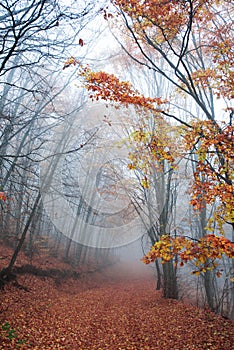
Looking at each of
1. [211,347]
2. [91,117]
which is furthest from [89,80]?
[91,117]

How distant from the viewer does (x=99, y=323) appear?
7.29 metres

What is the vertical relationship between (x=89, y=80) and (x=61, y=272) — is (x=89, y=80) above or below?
above

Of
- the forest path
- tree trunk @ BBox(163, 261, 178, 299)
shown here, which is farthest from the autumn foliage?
tree trunk @ BBox(163, 261, 178, 299)

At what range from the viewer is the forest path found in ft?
18.0

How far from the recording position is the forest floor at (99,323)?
18.1ft

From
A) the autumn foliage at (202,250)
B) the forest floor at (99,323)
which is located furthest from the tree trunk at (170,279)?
the autumn foliage at (202,250)

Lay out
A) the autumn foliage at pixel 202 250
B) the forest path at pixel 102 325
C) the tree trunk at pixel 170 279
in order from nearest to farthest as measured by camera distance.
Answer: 1. the autumn foliage at pixel 202 250
2. the forest path at pixel 102 325
3. the tree trunk at pixel 170 279

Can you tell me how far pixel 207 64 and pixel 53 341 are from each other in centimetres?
869

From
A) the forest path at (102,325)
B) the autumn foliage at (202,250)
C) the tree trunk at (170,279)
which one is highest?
the autumn foliage at (202,250)

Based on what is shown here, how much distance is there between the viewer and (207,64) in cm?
802

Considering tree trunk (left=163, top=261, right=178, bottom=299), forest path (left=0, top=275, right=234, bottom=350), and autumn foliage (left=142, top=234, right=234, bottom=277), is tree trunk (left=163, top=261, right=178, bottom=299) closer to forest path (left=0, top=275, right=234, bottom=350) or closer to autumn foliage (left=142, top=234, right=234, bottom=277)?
forest path (left=0, top=275, right=234, bottom=350)

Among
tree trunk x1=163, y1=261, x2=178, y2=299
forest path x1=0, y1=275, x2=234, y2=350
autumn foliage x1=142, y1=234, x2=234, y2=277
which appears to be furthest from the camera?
tree trunk x1=163, y1=261, x2=178, y2=299

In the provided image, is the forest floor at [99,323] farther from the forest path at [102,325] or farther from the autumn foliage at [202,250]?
the autumn foliage at [202,250]

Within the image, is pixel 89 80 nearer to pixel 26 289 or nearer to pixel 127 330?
pixel 127 330
